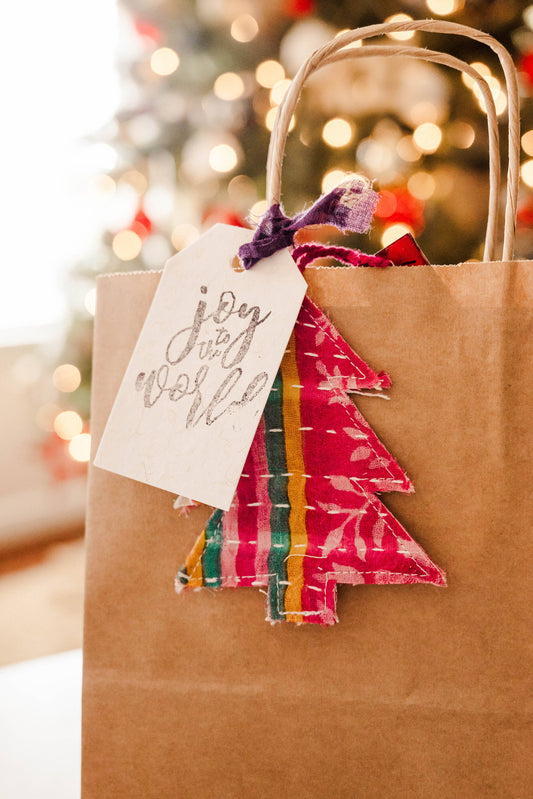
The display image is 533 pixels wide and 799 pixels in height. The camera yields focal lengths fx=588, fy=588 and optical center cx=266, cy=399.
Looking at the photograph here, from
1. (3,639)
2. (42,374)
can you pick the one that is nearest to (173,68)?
(42,374)

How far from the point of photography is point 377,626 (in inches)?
14.8

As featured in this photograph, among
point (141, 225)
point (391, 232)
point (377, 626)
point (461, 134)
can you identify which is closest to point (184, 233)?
point (141, 225)

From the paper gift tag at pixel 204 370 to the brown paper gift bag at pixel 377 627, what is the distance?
0.08ft

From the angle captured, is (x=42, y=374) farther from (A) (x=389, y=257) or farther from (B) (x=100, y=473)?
(A) (x=389, y=257)

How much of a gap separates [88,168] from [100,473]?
42.4 inches

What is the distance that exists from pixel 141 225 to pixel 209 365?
804 millimetres

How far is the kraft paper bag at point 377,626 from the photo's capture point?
0.36 metres

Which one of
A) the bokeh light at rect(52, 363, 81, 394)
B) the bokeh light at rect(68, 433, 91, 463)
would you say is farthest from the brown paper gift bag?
the bokeh light at rect(68, 433, 91, 463)

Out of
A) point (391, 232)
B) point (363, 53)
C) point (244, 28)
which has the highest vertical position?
point (244, 28)

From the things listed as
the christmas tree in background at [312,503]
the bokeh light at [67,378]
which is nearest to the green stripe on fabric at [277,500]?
the christmas tree in background at [312,503]

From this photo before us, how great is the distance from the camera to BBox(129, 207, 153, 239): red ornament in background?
1092mm

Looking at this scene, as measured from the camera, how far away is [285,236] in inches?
14.7

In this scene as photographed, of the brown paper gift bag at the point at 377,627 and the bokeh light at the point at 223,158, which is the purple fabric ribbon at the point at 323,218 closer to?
the brown paper gift bag at the point at 377,627

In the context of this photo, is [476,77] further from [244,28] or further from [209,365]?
[244,28]
